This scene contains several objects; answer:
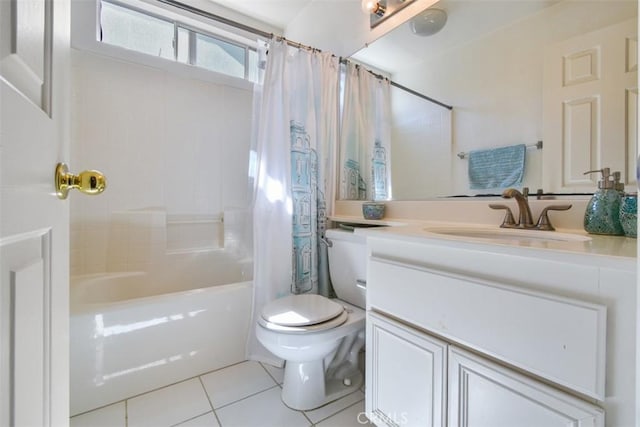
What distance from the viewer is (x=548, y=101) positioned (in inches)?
44.5

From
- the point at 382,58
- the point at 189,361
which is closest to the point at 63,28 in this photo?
the point at 189,361

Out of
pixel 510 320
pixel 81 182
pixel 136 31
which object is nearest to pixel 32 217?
pixel 81 182

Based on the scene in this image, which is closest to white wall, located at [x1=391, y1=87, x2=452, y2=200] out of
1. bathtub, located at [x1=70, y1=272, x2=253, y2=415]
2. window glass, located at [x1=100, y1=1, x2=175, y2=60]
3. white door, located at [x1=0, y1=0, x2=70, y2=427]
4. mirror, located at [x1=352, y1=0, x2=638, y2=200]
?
mirror, located at [x1=352, y1=0, x2=638, y2=200]

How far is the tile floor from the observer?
120cm

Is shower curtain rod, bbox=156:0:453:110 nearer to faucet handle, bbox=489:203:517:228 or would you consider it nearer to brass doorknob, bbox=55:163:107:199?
faucet handle, bbox=489:203:517:228

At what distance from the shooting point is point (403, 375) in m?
0.91

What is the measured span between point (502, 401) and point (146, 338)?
4.70ft

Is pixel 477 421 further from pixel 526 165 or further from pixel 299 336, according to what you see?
pixel 526 165

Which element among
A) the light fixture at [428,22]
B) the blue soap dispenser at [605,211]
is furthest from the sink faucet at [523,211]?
the light fixture at [428,22]

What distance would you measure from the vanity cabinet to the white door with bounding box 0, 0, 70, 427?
82 centimetres

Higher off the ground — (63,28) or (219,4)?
(219,4)

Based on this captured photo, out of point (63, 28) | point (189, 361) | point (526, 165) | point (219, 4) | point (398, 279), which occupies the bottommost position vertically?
point (189, 361)

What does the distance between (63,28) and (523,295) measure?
1065mm

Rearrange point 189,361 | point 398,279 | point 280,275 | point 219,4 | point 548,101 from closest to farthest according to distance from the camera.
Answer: point 398,279
point 548,101
point 189,361
point 280,275
point 219,4
